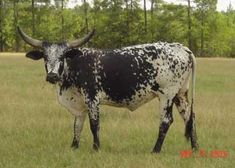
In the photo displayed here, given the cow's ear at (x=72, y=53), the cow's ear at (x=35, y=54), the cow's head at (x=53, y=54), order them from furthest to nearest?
the cow's ear at (x=35, y=54)
the cow's ear at (x=72, y=53)
the cow's head at (x=53, y=54)

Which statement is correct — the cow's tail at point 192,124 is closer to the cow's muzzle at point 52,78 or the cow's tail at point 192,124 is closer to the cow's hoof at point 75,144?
the cow's hoof at point 75,144

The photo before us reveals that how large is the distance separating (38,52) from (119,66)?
4.77 ft

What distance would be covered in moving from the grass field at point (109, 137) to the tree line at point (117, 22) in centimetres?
5238

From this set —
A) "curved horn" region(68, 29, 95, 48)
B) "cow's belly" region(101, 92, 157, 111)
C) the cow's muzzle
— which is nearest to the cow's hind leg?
"cow's belly" region(101, 92, 157, 111)

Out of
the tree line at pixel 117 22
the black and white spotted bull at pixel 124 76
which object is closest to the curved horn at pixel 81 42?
the black and white spotted bull at pixel 124 76

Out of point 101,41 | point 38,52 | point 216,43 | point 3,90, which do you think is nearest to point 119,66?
point 38,52

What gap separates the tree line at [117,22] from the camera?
2712 inches

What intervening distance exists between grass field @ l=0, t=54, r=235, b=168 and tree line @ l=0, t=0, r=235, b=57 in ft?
172

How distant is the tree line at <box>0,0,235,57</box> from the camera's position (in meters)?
68.9

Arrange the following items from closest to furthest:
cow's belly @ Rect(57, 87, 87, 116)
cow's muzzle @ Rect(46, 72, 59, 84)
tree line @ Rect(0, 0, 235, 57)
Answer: cow's muzzle @ Rect(46, 72, 59, 84)
cow's belly @ Rect(57, 87, 87, 116)
tree line @ Rect(0, 0, 235, 57)

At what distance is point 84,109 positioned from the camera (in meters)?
9.89

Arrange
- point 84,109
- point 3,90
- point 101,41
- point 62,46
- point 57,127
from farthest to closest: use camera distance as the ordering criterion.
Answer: point 101,41, point 3,90, point 57,127, point 84,109, point 62,46

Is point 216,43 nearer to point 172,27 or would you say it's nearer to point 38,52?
point 172,27
